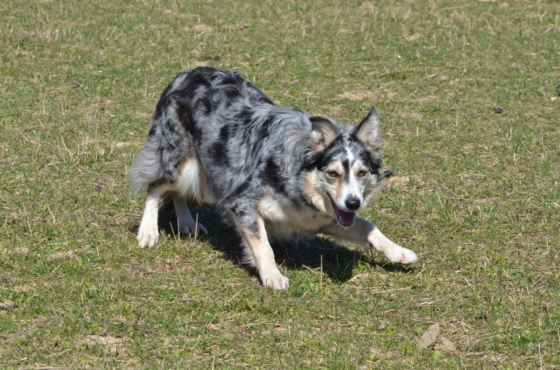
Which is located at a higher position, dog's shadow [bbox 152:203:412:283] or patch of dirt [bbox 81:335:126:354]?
patch of dirt [bbox 81:335:126:354]

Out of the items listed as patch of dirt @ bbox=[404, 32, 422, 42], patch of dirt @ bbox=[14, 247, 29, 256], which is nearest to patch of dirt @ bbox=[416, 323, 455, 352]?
patch of dirt @ bbox=[14, 247, 29, 256]

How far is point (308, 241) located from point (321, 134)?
1.61 m

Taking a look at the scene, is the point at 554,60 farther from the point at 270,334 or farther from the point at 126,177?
the point at 270,334

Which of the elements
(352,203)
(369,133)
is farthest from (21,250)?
(369,133)

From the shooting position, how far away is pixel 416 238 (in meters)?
8.48

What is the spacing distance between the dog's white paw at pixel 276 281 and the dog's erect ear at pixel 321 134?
111 cm

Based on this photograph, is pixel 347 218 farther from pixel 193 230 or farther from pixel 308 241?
pixel 193 230

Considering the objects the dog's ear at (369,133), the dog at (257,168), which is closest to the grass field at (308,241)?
the dog at (257,168)

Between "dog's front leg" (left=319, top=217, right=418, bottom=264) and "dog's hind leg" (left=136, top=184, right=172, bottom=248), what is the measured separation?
1.63 m

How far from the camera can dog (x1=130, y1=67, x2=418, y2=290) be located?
23.9ft

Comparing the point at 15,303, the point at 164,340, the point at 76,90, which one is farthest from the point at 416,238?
the point at 76,90

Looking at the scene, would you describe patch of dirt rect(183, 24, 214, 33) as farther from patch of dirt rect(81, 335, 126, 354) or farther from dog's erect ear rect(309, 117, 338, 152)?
patch of dirt rect(81, 335, 126, 354)

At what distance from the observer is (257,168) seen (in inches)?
303

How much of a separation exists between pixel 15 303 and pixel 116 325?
34.9 inches
